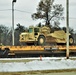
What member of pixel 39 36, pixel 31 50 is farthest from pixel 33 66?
pixel 39 36

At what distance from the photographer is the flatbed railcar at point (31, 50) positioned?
41.0m

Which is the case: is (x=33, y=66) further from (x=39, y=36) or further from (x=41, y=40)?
(x=39, y=36)

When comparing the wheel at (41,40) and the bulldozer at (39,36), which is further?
the bulldozer at (39,36)

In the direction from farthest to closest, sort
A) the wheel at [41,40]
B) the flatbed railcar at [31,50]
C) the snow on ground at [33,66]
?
1. the wheel at [41,40]
2. the flatbed railcar at [31,50]
3. the snow on ground at [33,66]

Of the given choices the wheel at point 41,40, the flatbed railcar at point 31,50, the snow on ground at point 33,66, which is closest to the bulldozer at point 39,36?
the wheel at point 41,40

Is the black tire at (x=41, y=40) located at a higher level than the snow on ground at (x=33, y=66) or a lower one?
higher

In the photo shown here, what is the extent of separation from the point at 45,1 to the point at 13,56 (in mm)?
43543

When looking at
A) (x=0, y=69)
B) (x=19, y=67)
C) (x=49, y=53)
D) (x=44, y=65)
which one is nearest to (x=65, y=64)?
(x=44, y=65)

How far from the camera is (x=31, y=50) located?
1629 inches

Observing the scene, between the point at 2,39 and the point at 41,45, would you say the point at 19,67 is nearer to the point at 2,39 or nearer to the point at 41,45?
the point at 41,45

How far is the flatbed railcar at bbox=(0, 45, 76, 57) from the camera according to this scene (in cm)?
4100

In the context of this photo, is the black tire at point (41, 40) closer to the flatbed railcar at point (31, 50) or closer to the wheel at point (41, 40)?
the wheel at point (41, 40)

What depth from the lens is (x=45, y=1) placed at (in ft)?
274

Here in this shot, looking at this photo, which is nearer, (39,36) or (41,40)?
(41,40)
